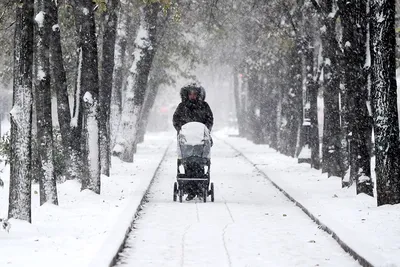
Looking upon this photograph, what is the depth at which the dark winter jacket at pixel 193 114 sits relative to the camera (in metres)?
16.3

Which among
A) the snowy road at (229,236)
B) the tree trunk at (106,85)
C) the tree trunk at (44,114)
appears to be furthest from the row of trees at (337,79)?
the tree trunk at (44,114)

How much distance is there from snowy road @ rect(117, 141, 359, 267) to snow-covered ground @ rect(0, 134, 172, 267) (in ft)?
1.20

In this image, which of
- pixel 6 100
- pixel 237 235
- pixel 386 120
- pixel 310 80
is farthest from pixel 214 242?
pixel 6 100

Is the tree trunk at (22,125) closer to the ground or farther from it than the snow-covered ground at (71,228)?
farther from it

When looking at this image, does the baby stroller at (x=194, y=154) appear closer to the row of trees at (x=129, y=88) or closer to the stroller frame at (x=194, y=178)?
the stroller frame at (x=194, y=178)

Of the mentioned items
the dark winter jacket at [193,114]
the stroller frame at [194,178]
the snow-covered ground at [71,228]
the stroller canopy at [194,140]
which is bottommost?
the snow-covered ground at [71,228]

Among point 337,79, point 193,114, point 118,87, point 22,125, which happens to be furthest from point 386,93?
point 118,87

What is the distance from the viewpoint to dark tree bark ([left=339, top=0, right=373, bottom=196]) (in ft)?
50.6

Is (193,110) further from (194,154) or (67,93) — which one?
(67,93)

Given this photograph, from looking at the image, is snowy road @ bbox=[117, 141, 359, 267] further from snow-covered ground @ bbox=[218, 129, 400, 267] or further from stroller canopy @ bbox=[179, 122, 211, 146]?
stroller canopy @ bbox=[179, 122, 211, 146]

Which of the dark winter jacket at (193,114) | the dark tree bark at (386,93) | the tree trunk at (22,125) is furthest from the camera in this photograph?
the dark winter jacket at (193,114)

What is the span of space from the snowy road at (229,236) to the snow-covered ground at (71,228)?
0.37 meters

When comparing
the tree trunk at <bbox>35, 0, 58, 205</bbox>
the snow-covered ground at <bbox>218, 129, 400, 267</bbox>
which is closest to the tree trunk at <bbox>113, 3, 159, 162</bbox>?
the snow-covered ground at <bbox>218, 129, 400, 267</bbox>

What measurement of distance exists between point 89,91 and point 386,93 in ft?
21.3
